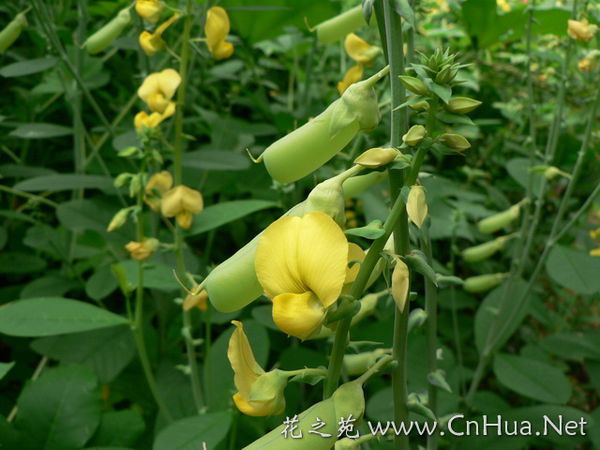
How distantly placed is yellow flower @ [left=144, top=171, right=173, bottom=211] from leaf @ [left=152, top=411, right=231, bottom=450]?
34 centimetres

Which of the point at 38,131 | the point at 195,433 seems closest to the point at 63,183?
the point at 38,131

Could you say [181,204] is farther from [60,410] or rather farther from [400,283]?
[400,283]

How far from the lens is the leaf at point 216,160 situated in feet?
3.91

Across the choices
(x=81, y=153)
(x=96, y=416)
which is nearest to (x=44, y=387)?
(x=96, y=416)

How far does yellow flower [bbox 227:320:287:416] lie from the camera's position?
0.48 m

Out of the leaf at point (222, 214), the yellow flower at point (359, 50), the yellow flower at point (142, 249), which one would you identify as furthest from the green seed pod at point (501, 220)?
the yellow flower at point (142, 249)

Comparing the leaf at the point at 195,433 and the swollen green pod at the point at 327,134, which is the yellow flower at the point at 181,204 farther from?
the swollen green pod at the point at 327,134

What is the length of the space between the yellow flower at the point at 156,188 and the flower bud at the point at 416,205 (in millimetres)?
644

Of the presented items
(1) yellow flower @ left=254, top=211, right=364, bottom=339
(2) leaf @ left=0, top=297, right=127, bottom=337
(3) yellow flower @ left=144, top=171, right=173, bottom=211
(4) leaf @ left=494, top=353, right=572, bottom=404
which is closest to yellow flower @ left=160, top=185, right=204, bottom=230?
(3) yellow flower @ left=144, top=171, right=173, bottom=211

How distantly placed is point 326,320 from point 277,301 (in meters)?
0.04

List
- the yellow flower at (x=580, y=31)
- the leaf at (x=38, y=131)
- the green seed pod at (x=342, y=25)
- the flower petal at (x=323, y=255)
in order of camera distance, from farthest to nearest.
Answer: the leaf at (x=38, y=131)
the yellow flower at (x=580, y=31)
the green seed pod at (x=342, y=25)
the flower petal at (x=323, y=255)

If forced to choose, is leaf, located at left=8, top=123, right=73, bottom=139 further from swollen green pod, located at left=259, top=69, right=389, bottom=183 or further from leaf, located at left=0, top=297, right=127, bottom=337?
swollen green pod, located at left=259, top=69, right=389, bottom=183

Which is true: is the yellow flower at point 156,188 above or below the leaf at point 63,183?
above

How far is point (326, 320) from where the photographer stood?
44 centimetres
